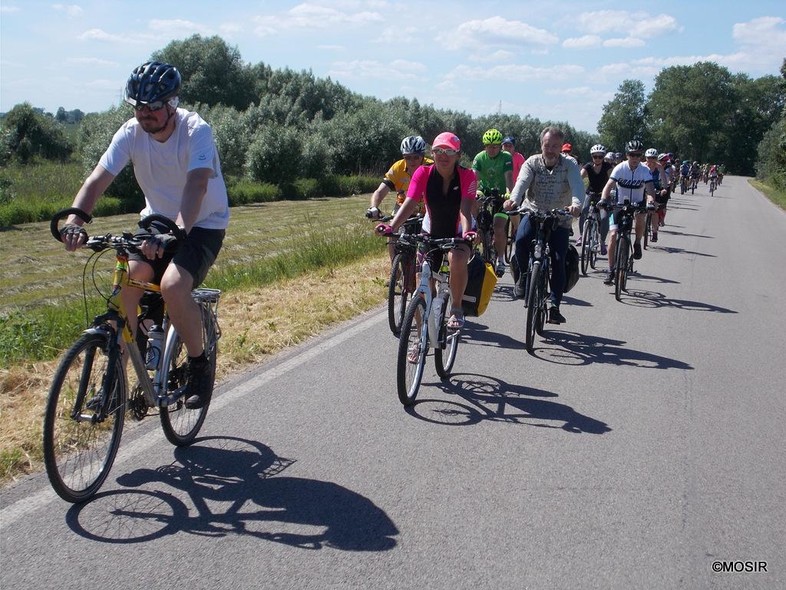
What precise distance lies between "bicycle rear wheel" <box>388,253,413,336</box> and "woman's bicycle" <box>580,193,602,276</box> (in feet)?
18.7

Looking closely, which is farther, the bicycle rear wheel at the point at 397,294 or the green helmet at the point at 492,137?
the green helmet at the point at 492,137

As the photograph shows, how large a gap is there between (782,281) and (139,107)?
12.6m

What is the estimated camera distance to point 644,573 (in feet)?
11.8

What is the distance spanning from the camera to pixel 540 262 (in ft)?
26.3

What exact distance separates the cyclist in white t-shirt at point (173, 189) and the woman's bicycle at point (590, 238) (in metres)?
9.56

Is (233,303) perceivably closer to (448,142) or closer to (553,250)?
(553,250)

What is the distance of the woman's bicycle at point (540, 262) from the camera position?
25.8 ft

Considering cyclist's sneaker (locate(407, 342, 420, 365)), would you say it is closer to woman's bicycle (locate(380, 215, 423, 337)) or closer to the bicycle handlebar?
woman's bicycle (locate(380, 215, 423, 337))

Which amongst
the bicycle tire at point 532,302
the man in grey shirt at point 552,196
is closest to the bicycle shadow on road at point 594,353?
the bicycle tire at point 532,302

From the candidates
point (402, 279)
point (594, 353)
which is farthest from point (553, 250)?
point (402, 279)

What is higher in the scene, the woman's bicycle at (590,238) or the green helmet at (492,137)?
the green helmet at (492,137)

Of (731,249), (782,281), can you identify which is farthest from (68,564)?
(731,249)

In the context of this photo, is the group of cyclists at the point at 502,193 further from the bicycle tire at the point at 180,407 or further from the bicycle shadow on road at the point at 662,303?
the bicycle tire at the point at 180,407

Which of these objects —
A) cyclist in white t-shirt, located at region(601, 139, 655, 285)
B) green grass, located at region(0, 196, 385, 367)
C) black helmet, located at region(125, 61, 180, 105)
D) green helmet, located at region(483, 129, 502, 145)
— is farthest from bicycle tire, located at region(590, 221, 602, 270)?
black helmet, located at region(125, 61, 180, 105)
